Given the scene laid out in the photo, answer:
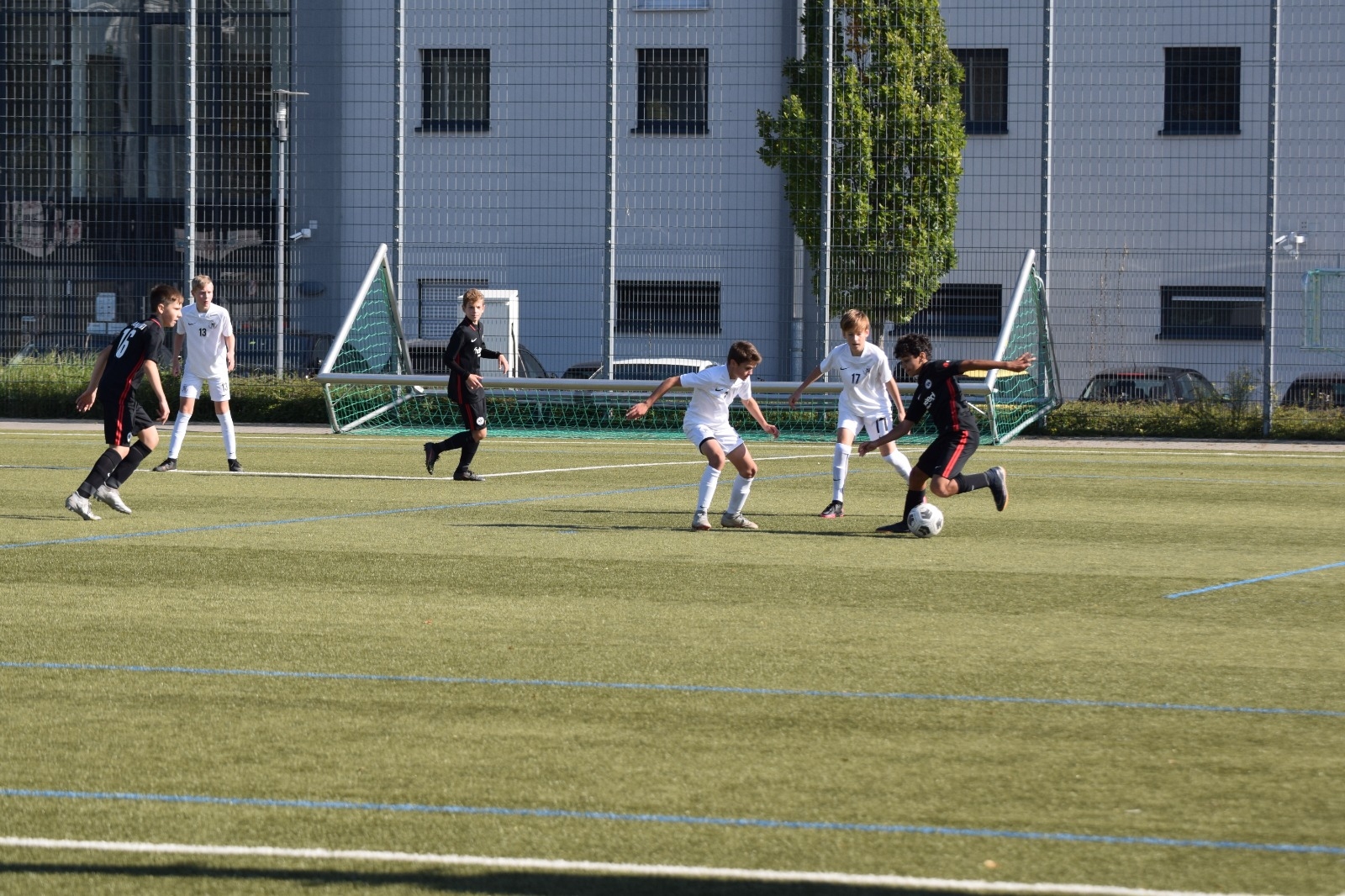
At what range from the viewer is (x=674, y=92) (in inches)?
1080

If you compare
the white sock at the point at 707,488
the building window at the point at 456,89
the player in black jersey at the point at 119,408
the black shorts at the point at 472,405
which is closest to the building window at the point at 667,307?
the building window at the point at 456,89

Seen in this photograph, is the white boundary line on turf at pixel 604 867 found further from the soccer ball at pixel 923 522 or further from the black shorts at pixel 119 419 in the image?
the black shorts at pixel 119 419

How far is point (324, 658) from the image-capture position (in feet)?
23.0

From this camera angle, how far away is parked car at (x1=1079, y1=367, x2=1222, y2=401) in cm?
2289

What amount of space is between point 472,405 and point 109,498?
445cm

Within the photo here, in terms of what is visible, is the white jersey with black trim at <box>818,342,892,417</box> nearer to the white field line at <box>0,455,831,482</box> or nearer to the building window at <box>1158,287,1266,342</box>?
the white field line at <box>0,455,831,482</box>

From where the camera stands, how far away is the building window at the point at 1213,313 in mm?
22984

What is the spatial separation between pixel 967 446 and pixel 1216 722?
6.28 m

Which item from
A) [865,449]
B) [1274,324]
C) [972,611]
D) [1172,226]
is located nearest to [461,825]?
[972,611]

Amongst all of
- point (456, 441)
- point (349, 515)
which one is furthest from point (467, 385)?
point (349, 515)

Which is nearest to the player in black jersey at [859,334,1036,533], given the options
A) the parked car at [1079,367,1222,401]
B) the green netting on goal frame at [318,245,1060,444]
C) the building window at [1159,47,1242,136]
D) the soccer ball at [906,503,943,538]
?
the soccer ball at [906,503,943,538]

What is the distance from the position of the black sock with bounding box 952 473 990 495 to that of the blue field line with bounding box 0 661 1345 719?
6.05m

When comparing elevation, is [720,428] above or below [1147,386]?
above

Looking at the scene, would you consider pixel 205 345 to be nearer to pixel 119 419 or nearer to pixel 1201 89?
pixel 119 419
